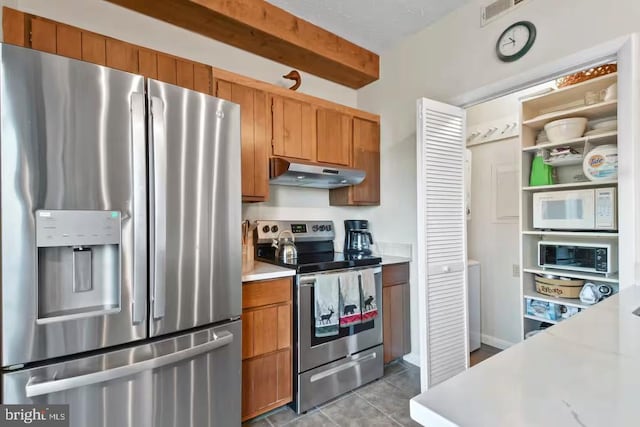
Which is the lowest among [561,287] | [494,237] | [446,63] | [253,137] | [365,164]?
[561,287]

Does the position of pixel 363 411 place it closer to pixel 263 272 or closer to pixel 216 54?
pixel 263 272

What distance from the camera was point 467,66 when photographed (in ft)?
7.34

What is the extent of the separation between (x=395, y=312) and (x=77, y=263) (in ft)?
7.14

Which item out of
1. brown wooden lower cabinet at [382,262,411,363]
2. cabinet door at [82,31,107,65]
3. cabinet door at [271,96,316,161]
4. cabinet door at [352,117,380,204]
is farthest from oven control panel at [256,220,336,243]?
cabinet door at [82,31,107,65]

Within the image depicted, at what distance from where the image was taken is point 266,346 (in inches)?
73.3

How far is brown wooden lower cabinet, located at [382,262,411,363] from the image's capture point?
8.04 feet

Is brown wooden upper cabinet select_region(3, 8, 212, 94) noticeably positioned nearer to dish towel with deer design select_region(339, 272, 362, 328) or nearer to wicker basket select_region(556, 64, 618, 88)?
dish towel with deer design select_region(339, 272, 362, 328)

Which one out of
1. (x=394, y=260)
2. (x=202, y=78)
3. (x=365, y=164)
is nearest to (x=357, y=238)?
(x=394, y=260)

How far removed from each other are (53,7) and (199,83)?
86cm

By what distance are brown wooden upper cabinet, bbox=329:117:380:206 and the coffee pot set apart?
2.08 feet

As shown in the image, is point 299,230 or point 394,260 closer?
point 394,260

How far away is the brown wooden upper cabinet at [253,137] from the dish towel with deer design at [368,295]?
37.5 inches

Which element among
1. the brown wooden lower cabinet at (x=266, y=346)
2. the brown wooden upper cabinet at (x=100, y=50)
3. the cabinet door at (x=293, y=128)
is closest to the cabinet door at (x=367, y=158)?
the cabinet door at (x=293, y=128)

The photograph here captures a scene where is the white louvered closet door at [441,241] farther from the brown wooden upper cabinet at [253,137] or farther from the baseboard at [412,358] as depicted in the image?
the brown wooden upper cabinet at [253,137]
